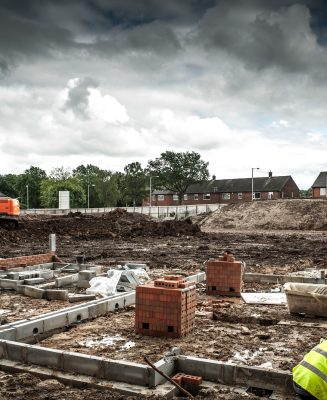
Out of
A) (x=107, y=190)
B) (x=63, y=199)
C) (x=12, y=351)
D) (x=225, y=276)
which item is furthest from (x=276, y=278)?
(x=107, y=190)

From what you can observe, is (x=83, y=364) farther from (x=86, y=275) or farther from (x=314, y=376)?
(x=86, y=275)

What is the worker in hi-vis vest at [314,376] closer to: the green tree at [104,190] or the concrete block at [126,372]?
the concrete block at [126,372]

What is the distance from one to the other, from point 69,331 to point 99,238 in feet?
75.5

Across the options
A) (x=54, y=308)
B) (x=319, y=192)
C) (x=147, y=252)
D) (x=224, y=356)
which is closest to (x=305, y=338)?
(x=224, y=356)

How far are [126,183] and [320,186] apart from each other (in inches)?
1662

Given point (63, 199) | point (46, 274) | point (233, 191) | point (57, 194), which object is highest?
point (233, 191)

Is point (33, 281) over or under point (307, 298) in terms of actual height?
under

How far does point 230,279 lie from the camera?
10578 millimetres

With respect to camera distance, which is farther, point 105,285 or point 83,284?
point 83,284

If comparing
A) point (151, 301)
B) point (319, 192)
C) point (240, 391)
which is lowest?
point (240, 391)

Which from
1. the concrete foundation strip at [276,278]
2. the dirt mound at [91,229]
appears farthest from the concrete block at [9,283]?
the dirt mound at [91,229]

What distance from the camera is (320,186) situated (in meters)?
73.7

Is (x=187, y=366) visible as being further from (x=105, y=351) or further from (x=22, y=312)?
(x=22, y=312)

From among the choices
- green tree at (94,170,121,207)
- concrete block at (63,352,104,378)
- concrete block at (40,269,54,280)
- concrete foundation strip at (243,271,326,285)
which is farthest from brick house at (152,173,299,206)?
concrete block at (63,352,104,378)
